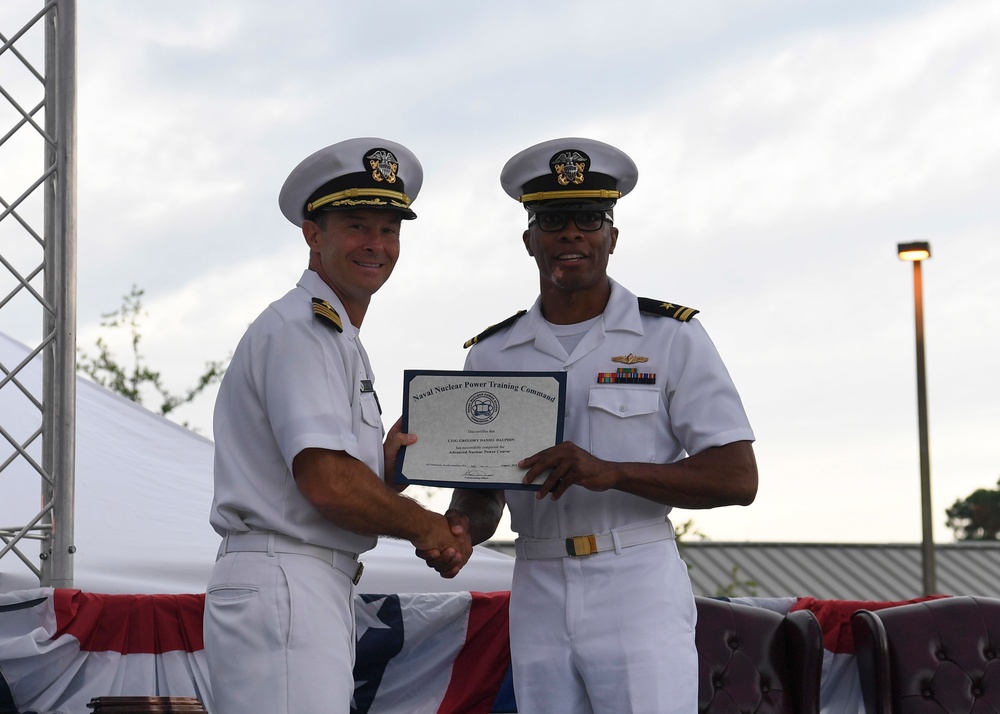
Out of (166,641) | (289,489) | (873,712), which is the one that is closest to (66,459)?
(166,641)

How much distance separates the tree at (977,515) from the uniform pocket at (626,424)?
42114 millimetres

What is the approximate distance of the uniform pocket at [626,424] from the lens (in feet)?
10.7

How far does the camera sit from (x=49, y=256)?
430 cm

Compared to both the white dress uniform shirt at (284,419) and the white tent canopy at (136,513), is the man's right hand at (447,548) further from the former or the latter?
the white tent canopy at (136,513)

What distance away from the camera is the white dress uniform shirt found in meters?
2.74

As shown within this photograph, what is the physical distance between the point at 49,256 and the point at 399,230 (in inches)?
67.8

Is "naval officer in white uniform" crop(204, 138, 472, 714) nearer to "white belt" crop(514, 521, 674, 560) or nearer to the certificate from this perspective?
the certificate

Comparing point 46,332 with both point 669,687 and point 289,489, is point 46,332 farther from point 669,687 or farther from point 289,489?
point 669,687

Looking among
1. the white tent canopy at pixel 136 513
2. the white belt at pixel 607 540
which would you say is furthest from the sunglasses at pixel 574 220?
the white tent canopy at pixel 136 513

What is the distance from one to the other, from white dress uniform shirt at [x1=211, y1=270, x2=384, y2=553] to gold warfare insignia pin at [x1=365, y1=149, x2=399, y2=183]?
39 cm

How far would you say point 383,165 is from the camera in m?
3.14

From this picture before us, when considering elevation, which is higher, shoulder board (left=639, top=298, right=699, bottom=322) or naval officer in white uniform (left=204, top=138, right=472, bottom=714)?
shoulder board (left=639, top=298, right=699, bottom=322)

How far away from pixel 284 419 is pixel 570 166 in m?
1.17

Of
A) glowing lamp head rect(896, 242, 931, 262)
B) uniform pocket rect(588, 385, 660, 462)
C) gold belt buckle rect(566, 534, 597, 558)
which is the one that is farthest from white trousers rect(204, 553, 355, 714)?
glowing lamp head rect(896, 242, 931, 262)
